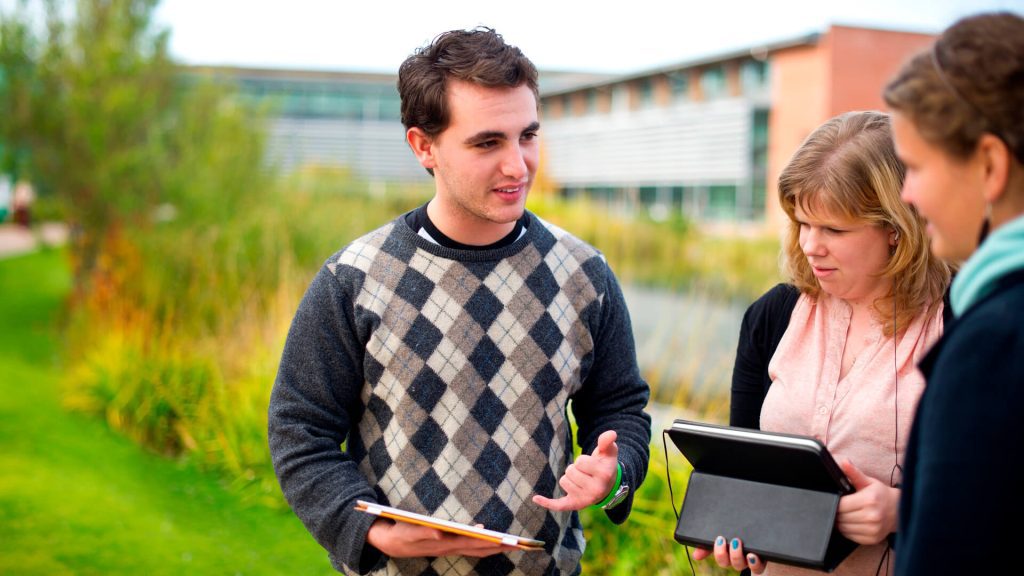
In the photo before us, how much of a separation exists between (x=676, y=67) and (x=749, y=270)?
61.0 feet

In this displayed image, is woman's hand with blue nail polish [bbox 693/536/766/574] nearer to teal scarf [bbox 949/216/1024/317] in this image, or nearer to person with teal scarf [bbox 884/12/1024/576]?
person with teal scarf [bbox 884/12/1024/576]

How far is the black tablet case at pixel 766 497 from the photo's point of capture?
163 cm

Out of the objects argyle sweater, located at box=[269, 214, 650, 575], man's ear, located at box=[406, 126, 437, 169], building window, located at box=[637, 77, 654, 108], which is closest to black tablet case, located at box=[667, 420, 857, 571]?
argyle sweater, located at box=[269, 214, 650, 575]

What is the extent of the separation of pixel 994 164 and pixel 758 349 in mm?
919

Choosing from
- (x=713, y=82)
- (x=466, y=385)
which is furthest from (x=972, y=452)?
(x=713, y=82)

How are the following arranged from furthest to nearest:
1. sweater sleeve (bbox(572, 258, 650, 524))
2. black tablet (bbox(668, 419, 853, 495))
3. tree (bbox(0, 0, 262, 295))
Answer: tree (bbox(0, 0, 262, 295))
sweater sleeve (bbox(572, 258, 650, 524))
black tablet (bbox(668, 419, 853, 495))

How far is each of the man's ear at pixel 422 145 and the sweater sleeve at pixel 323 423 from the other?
0.34 metres

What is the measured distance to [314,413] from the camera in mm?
1974

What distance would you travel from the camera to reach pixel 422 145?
215 centimetres

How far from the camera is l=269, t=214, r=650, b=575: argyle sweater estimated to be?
1981mm

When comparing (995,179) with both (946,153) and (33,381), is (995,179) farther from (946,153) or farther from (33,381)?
(33,381)

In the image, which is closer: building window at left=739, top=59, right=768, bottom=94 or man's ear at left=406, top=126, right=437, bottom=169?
man's ear at left=406, top=126, right=437, bottom=169

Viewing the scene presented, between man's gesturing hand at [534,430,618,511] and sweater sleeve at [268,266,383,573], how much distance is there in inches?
14.9

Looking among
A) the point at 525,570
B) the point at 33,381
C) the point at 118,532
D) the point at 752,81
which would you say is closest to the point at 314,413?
the point at 525,570
